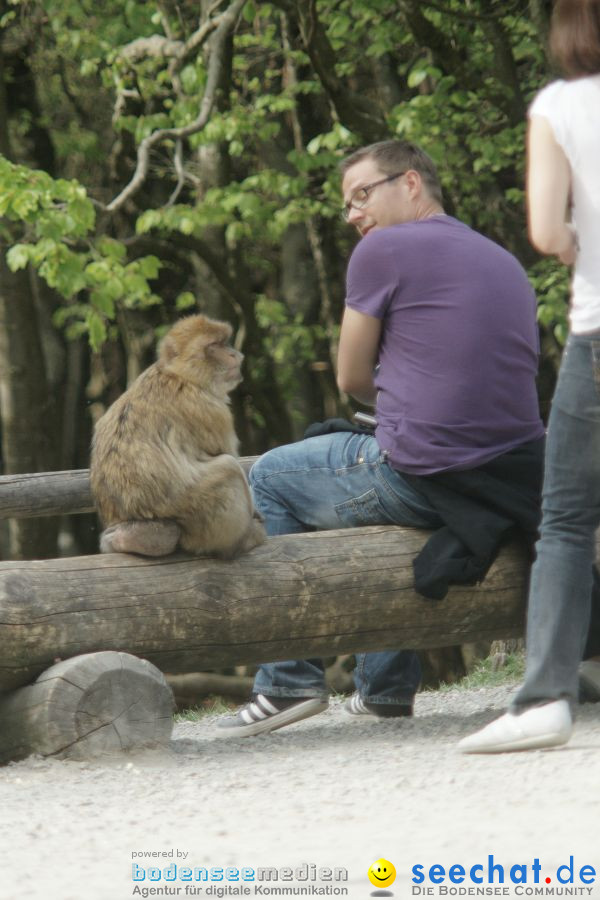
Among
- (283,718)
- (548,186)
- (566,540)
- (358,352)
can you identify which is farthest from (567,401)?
(283,718)

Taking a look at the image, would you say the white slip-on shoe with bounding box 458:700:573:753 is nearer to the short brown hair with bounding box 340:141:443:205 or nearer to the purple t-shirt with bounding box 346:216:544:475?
the purple t-shirt with bounding box 346:216:544:475

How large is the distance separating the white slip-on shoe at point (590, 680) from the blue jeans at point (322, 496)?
2.52 ft

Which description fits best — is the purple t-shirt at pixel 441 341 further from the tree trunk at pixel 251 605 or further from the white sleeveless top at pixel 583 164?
the white sleeveless top at pixel 583 164

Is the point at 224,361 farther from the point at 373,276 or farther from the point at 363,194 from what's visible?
the point at 363,194

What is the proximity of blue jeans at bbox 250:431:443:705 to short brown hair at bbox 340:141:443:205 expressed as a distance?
996 mm

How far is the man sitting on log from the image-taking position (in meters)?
4.61

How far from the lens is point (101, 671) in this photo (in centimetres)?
434

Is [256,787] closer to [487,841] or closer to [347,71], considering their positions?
[487,841]

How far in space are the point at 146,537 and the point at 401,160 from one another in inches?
68.0

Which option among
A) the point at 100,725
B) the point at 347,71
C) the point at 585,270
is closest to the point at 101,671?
the point at 100,725

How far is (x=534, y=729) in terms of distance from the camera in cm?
381

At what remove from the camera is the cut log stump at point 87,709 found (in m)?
4.31

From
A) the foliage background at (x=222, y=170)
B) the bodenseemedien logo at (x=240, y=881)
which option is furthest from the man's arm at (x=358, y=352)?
the foliage background at (x=222, y=170)

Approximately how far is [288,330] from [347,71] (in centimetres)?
259
